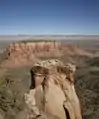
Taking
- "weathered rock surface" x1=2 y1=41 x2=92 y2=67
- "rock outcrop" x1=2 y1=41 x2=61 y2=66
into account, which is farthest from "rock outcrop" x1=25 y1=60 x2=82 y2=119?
"rock outcrop" x1=2 y1=41 x2=61 y2=66

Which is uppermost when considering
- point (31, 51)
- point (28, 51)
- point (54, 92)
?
point (54, 92)

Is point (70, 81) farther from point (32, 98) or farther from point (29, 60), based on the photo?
point (29, 60)

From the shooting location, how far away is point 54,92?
3578 millimetres

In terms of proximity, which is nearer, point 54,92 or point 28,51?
point 54,92

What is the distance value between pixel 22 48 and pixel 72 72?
4266 cm

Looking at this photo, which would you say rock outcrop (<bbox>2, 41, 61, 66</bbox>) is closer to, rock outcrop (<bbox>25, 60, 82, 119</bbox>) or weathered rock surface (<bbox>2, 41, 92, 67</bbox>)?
weathered rock surface (<bbox>2, 41, 92, 67</bbox>)

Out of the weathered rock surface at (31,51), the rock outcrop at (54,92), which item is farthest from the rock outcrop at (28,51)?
the rock outcrop at (54,92)

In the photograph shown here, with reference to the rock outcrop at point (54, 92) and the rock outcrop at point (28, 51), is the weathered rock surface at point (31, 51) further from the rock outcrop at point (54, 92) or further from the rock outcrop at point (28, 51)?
the rock outcrop at point (54, 92)

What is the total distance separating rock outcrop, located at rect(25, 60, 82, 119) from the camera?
3.54 meters

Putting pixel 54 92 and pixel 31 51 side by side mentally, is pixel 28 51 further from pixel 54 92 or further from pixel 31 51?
pixel 54 92

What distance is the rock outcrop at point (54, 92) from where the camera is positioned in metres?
3.54

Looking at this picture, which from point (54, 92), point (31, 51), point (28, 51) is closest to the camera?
point (54, 92)

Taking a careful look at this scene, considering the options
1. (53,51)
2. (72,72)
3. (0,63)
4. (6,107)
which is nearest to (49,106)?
(72,72)

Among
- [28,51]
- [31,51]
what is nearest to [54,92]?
[28,51]
